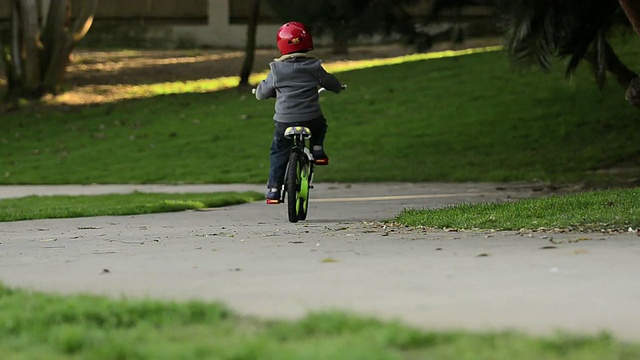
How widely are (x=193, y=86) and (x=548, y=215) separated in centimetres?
2511

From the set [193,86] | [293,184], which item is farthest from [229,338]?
[193,86]

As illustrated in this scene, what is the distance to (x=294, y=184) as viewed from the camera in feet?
39.6

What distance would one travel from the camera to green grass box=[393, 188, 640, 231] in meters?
9.81

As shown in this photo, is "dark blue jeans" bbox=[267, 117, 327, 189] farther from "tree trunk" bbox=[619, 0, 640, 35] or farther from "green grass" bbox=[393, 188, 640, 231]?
"tree trunk" bbox=[619, 0, 640, 35]

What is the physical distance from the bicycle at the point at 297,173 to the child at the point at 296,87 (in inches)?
3.5

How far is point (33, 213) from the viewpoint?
46.8 ft

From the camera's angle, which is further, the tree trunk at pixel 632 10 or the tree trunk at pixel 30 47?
the tree trunk at pixel 30 47

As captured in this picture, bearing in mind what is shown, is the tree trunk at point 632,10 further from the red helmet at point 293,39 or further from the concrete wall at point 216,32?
the concrete wall at point 216,32

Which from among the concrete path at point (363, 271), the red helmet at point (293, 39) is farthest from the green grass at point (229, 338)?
the red helmet at point (293, 39)

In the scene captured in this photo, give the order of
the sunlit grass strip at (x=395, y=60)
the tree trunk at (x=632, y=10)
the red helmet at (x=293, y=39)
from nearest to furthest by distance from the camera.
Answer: the red helmet at (x=293, y=39), the tree trunk at (x=632, y=10), the sunlit grass strip at (x=395, y=60)

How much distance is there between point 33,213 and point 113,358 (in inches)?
368

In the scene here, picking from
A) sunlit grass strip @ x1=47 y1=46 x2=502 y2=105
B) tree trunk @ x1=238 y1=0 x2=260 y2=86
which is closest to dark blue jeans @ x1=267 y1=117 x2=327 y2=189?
tree trunk @ x1=238 y1=0 x2=260 y2=86

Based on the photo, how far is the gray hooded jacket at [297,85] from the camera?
40.0ft

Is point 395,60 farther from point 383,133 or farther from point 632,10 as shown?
point 632,10
